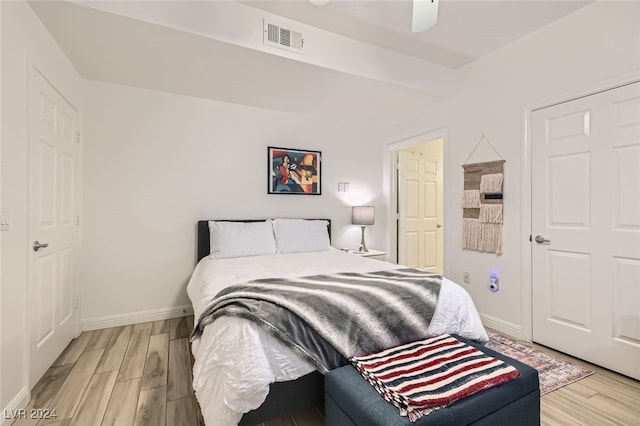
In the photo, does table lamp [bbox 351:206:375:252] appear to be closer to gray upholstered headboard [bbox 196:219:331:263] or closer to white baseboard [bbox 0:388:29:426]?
gray upholstered headboard [bbox 196:219:331:263]

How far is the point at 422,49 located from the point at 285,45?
139cm

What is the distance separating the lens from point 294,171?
3.82 meters

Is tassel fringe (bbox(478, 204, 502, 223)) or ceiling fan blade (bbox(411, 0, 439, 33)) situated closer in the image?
ceiling fan blade (bbox(411, 0, 439, 33))

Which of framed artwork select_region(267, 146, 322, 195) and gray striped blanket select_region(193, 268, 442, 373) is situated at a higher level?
framed artwork select_region(267, 146, 322, 195)

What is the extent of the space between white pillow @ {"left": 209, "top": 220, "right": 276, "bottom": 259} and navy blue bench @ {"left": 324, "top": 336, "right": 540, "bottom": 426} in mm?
1838

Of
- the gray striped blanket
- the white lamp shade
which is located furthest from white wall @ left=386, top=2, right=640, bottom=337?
the gray striped blanket

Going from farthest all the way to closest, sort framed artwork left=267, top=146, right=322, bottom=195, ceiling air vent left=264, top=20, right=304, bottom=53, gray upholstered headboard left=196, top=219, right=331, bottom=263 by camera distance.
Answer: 1. framed artwork left=267, top=146, right=322, bottom=195
2. gray upholstered headboard left=196, top=219, right=331, bottom=263
3. ceiling air vent left=264, top=20, right=304, bottom=53

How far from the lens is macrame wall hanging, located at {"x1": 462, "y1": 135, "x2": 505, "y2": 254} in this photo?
2.84 m

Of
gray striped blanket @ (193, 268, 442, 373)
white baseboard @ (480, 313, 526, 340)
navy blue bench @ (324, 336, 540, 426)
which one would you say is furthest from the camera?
white baseboard @ (480, 313, 526, 340)

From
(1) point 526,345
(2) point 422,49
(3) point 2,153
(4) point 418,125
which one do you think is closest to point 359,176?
(4) point 418,125

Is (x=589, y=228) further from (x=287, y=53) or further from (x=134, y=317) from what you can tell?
(x=134, y=317)

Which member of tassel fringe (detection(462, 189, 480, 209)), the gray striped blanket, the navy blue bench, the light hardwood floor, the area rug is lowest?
the light hardwood floor

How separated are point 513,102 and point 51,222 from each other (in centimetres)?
394

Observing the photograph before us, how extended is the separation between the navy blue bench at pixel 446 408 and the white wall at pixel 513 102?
1.56m
